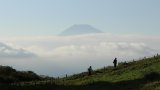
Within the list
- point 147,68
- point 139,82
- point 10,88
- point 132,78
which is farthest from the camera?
point 147,68

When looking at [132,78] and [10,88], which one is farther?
[132,78]

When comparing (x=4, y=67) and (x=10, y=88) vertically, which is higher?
(x=4, y=67)

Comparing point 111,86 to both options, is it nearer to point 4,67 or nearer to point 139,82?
point 139,82

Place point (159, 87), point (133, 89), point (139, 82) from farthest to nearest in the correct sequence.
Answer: point (139, 82) < point (133, 89) < point (159, 87)

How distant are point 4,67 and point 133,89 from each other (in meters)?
50.2

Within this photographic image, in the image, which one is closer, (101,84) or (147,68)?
(101,84)

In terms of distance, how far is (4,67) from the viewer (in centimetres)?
10969

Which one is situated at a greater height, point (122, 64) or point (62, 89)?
point (122, 64)

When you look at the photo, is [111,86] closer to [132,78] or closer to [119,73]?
[132,78]

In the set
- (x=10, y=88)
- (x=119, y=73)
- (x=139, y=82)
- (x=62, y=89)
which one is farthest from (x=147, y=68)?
(x=10, y=88)

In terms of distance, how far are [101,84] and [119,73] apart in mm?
14072

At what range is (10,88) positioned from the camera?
2869 inches

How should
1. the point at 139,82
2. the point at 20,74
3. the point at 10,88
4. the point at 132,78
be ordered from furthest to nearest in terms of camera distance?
1. the point at 20,74
2. the point at 132,78
3. the point at 139,82
4. the point at 10,88

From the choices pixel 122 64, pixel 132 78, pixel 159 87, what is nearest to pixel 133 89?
pixel 159 87
